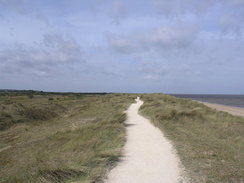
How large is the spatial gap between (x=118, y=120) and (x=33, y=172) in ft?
31.9

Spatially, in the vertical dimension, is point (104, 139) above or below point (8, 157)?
above

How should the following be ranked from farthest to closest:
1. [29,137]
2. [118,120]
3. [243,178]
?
1. [118,120]
2. [29,137]
3. [243,178]

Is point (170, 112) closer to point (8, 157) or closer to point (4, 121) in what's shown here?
point (8, 157)

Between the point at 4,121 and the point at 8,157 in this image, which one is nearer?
the point at 8,157

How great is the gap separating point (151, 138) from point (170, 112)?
22.7 ft

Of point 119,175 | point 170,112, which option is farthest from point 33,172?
point 170,112

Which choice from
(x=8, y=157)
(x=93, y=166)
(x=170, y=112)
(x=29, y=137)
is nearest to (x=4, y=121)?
(x=29, y=137)

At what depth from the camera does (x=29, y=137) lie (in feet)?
45.5

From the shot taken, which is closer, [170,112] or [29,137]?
[29,137]

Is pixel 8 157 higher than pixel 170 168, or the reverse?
pixel 170 168

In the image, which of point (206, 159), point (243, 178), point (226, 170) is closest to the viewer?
point (243, 178)

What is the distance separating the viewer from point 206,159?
260 inches

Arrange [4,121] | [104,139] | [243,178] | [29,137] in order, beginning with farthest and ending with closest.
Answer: [4,121], [29,137], [104,139], [243,178]

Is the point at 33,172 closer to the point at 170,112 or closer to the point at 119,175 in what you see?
the point at 119,175
